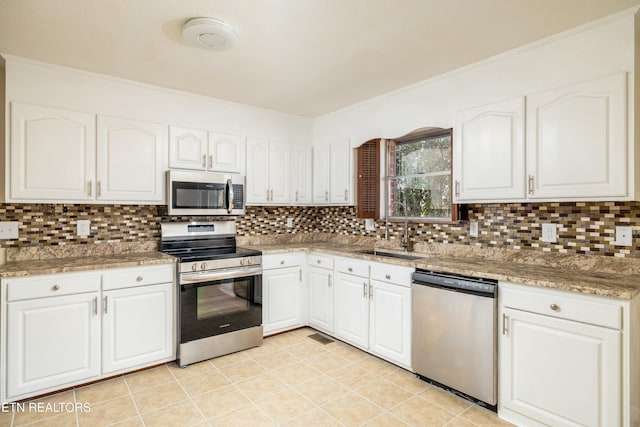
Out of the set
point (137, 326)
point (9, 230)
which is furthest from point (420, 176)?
point (9, 230)

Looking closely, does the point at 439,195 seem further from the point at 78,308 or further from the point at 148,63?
the point at 78,308

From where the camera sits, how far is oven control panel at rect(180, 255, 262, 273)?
2.90m

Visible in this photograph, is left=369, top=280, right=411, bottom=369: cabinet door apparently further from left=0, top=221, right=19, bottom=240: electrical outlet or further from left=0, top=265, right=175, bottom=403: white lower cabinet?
left=0, top=221, right=19, bottom=240: electrical outlet

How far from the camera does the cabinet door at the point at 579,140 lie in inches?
78.6

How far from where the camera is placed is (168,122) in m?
3.22

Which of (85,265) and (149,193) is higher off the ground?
(149,193)

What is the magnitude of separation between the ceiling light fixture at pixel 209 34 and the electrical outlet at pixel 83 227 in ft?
5.86

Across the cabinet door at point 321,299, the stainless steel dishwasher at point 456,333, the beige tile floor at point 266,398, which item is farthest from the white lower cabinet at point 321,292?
the stainless steel dishwasher at point 456,333

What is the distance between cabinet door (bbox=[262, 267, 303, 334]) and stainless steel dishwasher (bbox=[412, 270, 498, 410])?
1.40 meters

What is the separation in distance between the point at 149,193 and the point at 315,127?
2039 millimetres

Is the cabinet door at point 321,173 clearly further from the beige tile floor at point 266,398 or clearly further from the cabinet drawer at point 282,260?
the beige tile floor at point 266,398

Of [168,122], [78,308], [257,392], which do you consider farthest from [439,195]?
[78,308]

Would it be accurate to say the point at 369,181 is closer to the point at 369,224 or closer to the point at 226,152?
the point at 369,224

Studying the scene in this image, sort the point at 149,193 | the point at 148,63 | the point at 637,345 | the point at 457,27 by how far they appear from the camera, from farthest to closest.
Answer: the point at 149,193 → the point at 148,63 → the point at 457,27 → the point at 637,345
